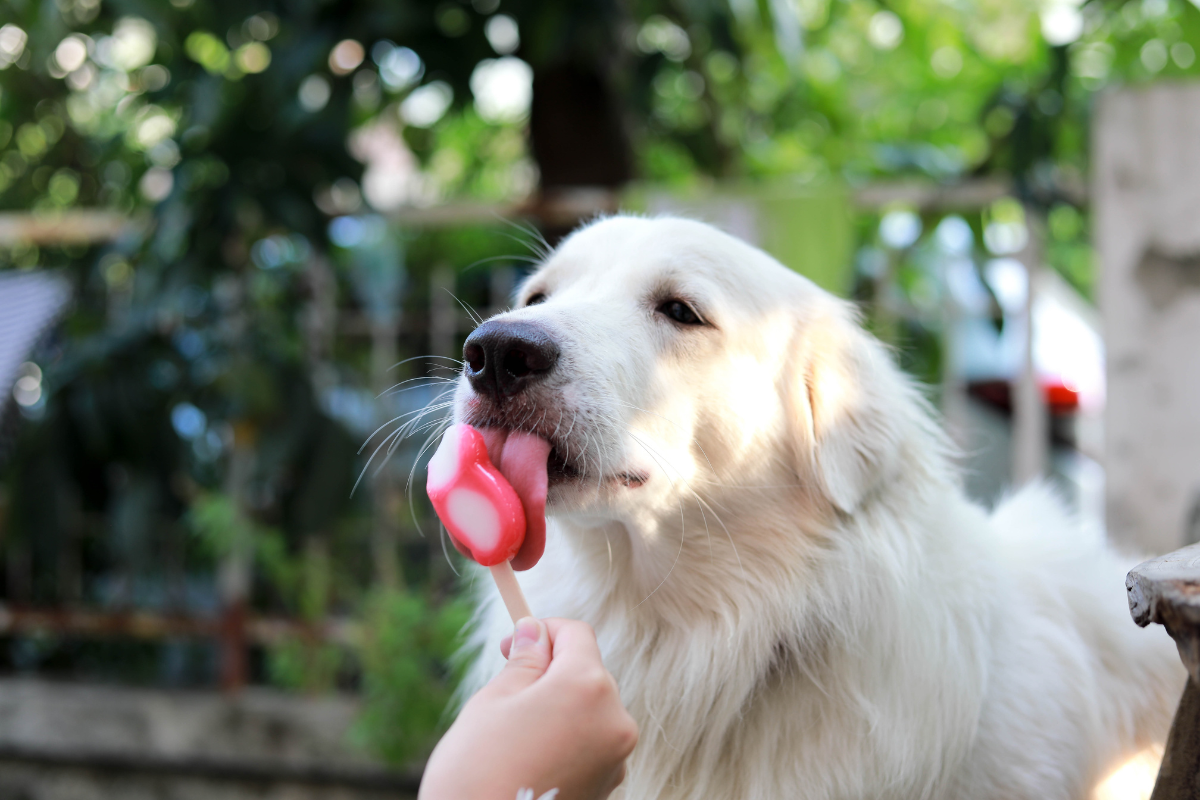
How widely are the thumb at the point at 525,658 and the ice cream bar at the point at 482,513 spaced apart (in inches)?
3.0

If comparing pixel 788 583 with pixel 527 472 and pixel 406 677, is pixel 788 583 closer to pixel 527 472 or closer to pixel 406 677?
pixel 527 472

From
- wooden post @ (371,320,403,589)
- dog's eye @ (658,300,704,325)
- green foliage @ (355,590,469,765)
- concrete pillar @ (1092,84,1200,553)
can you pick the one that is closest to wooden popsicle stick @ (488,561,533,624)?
dog's eye @ (658,300,704,325)

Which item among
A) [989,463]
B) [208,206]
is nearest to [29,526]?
[208,206]

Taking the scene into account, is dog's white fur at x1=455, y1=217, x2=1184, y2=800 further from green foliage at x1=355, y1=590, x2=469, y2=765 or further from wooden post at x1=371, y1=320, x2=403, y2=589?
wooden post at x1=371, y1=320, x2=403, y2=589

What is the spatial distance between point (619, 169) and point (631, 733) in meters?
3.34

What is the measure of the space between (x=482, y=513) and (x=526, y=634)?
0.19 meters

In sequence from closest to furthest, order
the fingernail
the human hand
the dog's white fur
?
1. the human hand
2. the fingernail
3. the dog's white fur

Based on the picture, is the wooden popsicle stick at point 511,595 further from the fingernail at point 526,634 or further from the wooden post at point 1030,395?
the wooden post at point 1030,395

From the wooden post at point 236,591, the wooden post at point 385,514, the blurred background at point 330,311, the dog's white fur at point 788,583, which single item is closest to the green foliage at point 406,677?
the blurred background at point 330,311

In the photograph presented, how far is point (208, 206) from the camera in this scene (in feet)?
10.8

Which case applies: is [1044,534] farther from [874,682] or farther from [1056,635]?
[874,682]

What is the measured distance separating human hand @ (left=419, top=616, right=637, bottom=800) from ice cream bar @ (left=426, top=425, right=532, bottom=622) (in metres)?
0.17

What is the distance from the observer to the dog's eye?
1711 millimetres

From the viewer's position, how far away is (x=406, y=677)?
10.4 ft
